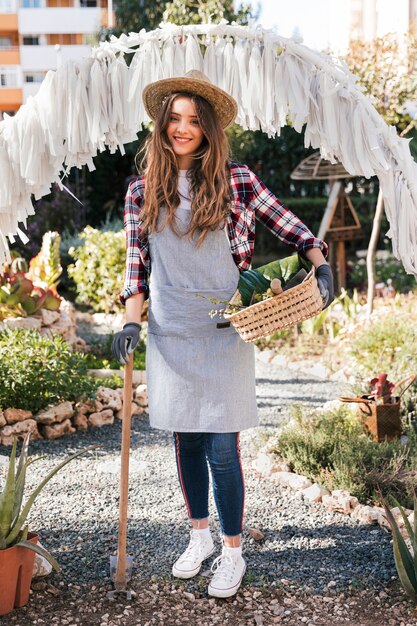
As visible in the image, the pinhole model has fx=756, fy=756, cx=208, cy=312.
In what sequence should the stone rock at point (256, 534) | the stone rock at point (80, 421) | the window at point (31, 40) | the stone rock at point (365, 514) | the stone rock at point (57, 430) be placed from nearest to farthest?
the stone rock at point (256, 534)
the stone rock at point (365, 514)
the stone rock at point (57, 430)
the stone rock at point (80, 421)
the window at point (31, 40)

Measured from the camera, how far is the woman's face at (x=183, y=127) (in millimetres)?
2535

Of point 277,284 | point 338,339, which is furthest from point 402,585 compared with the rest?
point 338,339

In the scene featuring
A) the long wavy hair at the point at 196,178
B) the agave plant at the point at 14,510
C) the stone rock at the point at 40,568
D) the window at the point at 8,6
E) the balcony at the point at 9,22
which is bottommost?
the stone rock at the point at 40,568

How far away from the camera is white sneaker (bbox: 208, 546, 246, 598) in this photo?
8.56ft

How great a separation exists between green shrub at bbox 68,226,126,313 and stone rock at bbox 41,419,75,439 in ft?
11.6

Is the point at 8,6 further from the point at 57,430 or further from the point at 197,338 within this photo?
the point at 197,338

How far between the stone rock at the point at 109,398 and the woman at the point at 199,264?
7.55 feet

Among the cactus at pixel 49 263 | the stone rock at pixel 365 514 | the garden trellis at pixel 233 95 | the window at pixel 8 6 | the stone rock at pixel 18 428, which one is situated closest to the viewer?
the garden trellis at pixel 233 95

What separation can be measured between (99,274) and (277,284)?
633cm

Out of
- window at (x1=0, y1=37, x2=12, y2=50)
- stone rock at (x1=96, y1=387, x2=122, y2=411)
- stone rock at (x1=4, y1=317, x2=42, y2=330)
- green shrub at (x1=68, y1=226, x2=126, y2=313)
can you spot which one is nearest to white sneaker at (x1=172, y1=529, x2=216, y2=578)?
stone rock at (x1=96, y1=387, x2=122, y2=411)

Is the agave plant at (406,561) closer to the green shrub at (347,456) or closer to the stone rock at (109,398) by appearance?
the green shrub at (347,456)

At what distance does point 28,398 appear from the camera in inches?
178

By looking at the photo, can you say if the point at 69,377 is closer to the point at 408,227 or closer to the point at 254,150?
the point at 408,227

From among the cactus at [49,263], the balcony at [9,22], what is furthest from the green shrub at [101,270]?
the balcony at [9,22]
